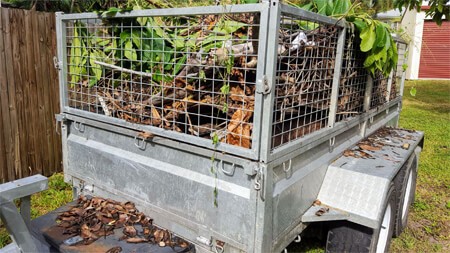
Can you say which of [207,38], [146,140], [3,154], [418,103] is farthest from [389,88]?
[418,103]

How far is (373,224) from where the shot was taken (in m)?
2.14

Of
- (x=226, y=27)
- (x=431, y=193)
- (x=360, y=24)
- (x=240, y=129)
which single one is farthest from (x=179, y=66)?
(x=431, y=193)

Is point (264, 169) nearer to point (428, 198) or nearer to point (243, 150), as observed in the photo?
point (243, 150)

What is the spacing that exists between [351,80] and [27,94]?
3596mm

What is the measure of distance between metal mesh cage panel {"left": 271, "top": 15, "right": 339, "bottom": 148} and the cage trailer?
0.01 metres

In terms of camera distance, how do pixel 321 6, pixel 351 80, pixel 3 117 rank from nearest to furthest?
pixel 321 6 → pixel 351 80 → pixel 3 117

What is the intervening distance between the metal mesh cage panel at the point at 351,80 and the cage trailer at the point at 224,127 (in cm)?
2

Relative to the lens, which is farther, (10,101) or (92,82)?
(10,101)

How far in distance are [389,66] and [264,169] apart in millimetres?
1486

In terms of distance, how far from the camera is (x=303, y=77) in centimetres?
221

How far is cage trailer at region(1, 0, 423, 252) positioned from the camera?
185 centimetres

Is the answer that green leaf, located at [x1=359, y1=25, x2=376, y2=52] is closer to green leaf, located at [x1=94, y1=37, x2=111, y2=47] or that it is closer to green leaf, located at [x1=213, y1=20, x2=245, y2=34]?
green leaf, located at [x1=213, y1=20, x2=245, y2=34]

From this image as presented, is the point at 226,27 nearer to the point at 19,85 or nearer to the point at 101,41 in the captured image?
the point at 101,41

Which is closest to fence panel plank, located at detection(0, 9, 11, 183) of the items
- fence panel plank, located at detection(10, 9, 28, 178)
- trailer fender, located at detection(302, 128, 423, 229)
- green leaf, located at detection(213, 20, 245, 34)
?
fence panel plank, located at detection(10, 9, 28, 178)
